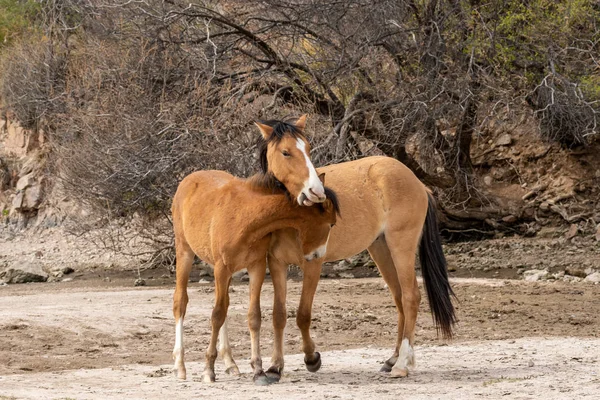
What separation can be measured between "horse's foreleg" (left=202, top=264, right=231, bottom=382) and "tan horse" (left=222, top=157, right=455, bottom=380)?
0.41m

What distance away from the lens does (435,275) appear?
334 inches

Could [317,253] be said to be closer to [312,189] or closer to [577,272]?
[312,189]

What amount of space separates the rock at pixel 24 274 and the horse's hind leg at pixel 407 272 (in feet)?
32.3

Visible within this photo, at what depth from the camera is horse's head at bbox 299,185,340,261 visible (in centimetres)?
690

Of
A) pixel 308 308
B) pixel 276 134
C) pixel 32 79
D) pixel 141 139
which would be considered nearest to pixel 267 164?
pixel 276 134

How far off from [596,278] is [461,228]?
450cm

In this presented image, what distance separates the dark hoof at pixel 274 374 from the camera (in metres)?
7.20

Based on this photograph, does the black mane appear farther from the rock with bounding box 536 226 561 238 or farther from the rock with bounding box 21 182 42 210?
the rock with bounding box 21 182 42 210

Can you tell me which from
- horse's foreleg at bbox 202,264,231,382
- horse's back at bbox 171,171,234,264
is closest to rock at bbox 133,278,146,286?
horse's back at bbox 171,171,234,264

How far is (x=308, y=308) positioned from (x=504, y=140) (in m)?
13.1

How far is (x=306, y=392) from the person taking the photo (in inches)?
267

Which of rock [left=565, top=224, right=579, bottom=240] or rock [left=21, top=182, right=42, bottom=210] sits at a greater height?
rock [left=21, top=182, right=42, bottom=210]

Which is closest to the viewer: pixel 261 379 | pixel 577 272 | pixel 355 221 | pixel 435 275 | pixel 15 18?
pixel 261 379

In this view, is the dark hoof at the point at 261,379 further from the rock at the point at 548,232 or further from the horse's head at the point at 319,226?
the rock at the point at 548,232
